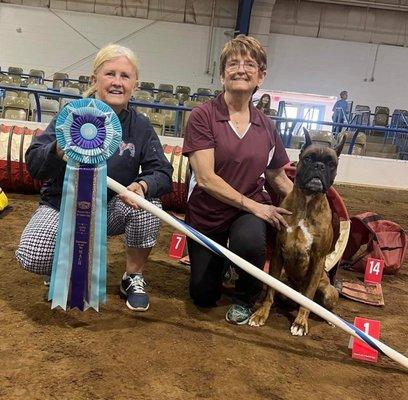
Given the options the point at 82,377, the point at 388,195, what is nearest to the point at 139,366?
the point at 82,377

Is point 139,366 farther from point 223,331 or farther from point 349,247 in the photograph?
point 349,247

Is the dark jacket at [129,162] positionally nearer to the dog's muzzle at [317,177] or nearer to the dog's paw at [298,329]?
the dog's muzzle at [317,177]

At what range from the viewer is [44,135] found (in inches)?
80.7

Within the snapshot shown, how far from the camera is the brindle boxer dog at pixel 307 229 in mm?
2025

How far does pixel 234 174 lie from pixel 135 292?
77 cm

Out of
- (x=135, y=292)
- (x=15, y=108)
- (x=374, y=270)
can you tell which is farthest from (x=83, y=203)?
(x=15, y=108)

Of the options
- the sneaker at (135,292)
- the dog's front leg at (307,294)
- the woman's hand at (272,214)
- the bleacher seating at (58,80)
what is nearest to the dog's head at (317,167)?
the woman's hand at (272,214)

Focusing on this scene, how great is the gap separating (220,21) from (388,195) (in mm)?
7554

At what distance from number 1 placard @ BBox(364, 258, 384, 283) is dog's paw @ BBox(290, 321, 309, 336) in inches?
41.9

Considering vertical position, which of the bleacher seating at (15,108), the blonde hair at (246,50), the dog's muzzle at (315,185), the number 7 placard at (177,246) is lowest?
the number 7 placard at (177,246)

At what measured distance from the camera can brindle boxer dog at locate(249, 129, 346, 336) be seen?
203 centimetres

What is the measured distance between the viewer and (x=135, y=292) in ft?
7.43

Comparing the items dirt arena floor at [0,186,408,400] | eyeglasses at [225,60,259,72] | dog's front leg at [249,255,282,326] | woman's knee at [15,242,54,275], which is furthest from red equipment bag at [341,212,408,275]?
woman's knee at [15,242,54,275]

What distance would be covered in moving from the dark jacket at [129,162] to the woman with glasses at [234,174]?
164 mm
